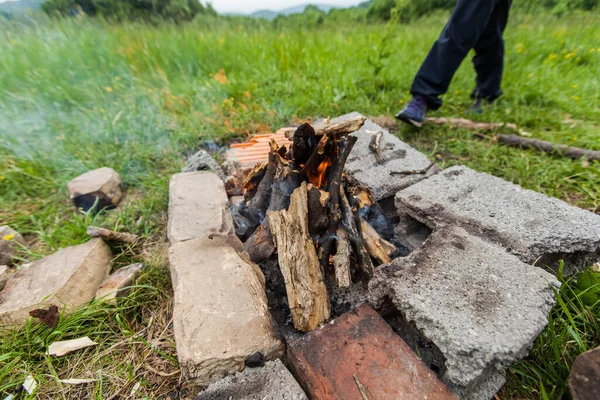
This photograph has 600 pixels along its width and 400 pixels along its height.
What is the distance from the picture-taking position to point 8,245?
185 cm

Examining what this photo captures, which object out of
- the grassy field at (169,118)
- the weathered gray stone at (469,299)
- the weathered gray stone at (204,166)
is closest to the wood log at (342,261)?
the weathered gray stone at (469,299)

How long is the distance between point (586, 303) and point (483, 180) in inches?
27.6

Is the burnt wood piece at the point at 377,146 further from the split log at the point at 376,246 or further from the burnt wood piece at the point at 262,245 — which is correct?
the burnt wood piece at the point at 262,245

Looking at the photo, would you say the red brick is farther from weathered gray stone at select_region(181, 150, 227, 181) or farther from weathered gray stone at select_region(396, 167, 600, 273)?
weathered gray stone at select_region(181, 150, 227, 181)

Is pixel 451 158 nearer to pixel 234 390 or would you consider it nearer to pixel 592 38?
pixel 234 390

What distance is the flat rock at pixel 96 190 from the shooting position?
221cm

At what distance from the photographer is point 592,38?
473cm

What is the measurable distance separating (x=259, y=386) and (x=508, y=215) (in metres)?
1.30

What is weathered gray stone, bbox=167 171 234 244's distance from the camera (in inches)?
69.9

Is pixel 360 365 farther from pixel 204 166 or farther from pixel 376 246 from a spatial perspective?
pixel 204 166

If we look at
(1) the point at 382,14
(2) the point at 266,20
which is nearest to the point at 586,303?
(2) the point at 266,20

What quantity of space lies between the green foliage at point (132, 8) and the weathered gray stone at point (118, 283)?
14.6 feet

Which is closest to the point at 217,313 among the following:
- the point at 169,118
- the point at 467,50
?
the point at 169,118

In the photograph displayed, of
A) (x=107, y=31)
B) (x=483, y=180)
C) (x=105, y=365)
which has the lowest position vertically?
(x=105, y=365)
